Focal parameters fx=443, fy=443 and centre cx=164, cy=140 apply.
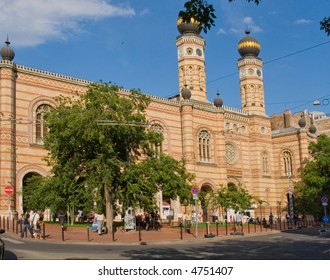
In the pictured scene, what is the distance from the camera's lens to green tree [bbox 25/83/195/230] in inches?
894

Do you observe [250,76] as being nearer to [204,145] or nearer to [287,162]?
[287,162]

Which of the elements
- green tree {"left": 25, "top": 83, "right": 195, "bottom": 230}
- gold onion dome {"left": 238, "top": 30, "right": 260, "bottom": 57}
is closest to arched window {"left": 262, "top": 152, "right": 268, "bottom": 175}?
gold onion dome {"left": 238, "top": 30, "right": 260, "bottom": 57}

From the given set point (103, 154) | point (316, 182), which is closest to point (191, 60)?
point (316, 182)

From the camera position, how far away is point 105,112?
23.0 meters

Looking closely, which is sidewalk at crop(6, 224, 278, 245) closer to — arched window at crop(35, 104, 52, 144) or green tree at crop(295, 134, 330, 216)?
arched window at crop(35, 104, 52, 144)

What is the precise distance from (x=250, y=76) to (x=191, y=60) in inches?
345

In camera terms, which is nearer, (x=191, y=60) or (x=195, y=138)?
(x=195, y=138)

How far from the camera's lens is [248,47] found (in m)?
51.0

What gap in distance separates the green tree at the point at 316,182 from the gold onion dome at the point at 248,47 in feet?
46.7

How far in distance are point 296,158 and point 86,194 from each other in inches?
1237

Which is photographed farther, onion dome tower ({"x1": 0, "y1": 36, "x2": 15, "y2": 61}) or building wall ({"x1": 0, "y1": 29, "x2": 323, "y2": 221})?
onion dome tower ({"x1": 0, "y1": 36, "x2": 15, "y2": 61})

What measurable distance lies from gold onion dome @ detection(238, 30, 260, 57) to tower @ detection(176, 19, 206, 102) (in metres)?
6.67

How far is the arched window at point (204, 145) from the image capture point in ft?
137

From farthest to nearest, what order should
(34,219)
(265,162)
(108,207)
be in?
(265,162) < (108,207) < (34,219)
